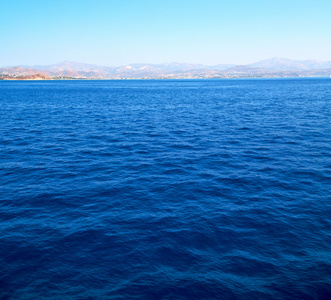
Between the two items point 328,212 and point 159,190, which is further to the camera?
point 159,190

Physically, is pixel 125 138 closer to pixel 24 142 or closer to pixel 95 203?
pixel 24 142

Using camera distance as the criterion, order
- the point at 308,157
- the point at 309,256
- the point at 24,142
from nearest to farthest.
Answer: the point at 309,256, the point at 308,157, the point at 24,142

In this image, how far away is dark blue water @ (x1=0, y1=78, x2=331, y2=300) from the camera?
49.5 feet

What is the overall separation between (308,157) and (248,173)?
411 inches

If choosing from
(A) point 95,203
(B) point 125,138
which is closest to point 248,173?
(A) point 95,203

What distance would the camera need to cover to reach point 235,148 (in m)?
39.7

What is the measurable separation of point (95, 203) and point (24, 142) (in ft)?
84.7

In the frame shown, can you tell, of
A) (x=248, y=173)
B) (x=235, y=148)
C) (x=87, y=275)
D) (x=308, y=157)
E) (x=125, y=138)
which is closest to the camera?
Answer: (x=87, y=275)

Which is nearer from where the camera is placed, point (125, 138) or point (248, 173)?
point (248, 173)

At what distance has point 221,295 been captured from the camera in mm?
14297

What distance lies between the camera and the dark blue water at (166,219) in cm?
1508

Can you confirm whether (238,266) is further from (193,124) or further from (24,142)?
(193,124)

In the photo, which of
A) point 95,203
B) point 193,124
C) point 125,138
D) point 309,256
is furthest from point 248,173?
point 193,124

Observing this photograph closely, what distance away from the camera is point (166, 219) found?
2131 cm
